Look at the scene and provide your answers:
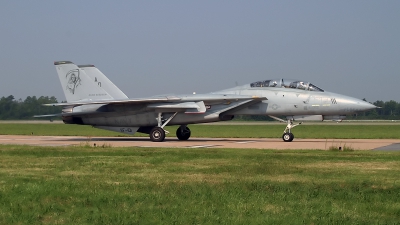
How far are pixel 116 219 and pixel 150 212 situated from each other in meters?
0.49

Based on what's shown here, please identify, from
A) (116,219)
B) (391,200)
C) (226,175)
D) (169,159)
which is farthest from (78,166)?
(391,200)

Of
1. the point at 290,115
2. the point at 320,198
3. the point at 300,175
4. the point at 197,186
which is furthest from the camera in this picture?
the point at 290,115

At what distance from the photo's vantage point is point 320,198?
7.79m

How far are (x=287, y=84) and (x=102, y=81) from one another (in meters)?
8.16

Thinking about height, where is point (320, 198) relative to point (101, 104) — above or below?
below

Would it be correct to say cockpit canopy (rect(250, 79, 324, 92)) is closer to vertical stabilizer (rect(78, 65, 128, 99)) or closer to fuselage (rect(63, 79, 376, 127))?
fuselage (rect(63, 79, 376, 127))

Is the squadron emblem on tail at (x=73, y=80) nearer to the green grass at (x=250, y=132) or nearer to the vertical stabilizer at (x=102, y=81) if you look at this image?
the vertical stabilizer at (x=102, y=81)

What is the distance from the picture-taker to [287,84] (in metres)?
23.2

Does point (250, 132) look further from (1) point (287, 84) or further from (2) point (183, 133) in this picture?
(1) point (287, 84)

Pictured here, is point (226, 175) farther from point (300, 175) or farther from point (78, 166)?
point (78, 166)

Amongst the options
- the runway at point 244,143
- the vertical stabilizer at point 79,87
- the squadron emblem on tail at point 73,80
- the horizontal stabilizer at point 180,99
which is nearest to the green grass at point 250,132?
the runway at point 244,143

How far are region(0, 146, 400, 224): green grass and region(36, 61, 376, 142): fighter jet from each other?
10131mm

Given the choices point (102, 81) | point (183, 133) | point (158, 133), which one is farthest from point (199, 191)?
point (102, 81)

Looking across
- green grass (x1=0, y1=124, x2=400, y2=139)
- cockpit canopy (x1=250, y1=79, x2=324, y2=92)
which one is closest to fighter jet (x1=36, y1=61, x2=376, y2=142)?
cockpit canopy (x1=250, y1=79, x2=324, y2=92)
